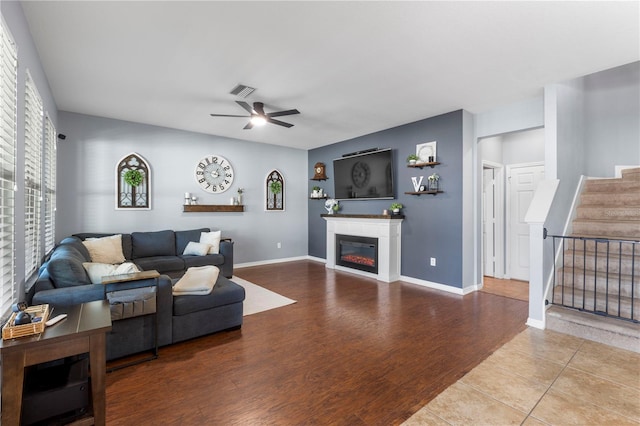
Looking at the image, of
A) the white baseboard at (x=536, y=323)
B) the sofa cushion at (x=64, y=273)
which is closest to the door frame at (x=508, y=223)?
the white baseboard at (x=536, y=323)

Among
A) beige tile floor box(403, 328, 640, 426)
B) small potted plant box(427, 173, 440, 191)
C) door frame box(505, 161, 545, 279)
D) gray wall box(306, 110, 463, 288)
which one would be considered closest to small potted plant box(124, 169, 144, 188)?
gray wall box(306, 110, 463, 288)

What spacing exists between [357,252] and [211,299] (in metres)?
3.35

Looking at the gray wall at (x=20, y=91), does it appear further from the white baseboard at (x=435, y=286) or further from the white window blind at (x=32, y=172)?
the white baseboard at (x=435, y=286)

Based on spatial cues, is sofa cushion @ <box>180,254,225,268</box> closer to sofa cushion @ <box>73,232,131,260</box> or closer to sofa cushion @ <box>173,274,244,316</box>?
sofa cushion @ <box>73,232,131,260</box>

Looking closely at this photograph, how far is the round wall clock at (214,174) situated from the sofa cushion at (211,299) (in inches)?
121

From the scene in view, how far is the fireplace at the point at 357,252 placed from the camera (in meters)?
5.21

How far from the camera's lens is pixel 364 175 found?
225 inches

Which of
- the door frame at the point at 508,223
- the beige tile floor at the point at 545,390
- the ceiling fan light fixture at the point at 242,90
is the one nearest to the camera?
the beige tile floor at the point at 545,390

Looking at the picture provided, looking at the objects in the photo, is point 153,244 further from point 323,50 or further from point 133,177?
point 323,50

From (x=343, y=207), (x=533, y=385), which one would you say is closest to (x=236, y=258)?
(x=343, y=207)

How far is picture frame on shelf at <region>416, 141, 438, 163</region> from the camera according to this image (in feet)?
15.0

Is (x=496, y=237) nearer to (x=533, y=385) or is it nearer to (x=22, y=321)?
(x=533, y=385)

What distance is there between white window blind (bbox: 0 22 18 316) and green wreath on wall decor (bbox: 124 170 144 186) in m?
3.10

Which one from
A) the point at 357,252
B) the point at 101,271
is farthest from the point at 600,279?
the point at 101,271
